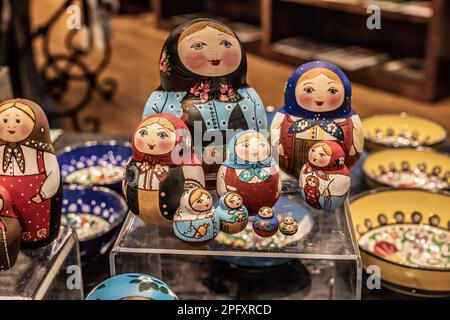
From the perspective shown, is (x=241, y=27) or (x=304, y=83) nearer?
(x=304, y=83)

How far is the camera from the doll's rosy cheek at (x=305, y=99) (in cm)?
112

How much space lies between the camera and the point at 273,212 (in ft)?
3.40

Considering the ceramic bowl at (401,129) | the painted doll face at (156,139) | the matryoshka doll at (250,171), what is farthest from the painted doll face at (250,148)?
the ceramic bowl at (401,129)

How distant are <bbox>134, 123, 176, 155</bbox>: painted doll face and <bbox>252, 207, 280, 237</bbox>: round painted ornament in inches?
7.0

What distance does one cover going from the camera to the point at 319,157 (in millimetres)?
1055

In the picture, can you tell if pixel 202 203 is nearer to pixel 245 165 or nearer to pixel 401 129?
pixel 245 165

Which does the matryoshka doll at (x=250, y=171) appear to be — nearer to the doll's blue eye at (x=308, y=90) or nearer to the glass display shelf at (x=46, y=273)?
the doll's blue eye at (x=308, y=90)

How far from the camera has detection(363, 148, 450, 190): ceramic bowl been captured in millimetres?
1500

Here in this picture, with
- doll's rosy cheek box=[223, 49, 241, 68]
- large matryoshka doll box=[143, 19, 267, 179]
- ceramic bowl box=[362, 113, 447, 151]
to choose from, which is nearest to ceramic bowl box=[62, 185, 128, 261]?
large matryoshka doll box=[143, 19, 267, 179]

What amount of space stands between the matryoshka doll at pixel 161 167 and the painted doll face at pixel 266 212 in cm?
11
